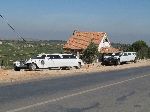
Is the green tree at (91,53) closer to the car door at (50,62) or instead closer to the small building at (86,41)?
the small building at (86,41)

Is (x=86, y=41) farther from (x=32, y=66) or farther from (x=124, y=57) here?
(x=32, y=66)

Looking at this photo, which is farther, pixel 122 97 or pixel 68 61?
pixel 68 61

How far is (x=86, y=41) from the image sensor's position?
242ft

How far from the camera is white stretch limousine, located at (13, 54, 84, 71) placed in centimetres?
3989

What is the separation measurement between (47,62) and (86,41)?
109 feet

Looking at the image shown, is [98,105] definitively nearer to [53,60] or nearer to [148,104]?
[148,104]

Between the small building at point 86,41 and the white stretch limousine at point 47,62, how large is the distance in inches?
1068

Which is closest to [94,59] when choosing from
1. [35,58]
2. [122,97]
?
[35,58]

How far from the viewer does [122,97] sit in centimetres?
1748

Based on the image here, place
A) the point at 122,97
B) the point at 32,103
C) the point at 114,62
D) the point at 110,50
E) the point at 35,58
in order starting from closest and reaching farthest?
the point at 32,103
the point at 122,97
the point at 35,58
the point at 114,62
the point at 110,50

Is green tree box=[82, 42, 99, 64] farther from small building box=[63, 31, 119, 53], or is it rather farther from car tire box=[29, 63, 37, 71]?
car tire box=[29, 63, 37, 71]

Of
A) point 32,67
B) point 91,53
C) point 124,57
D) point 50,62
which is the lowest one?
point 32,67

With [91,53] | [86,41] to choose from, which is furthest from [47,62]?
[86,41]

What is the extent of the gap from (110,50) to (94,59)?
49.0 feet
